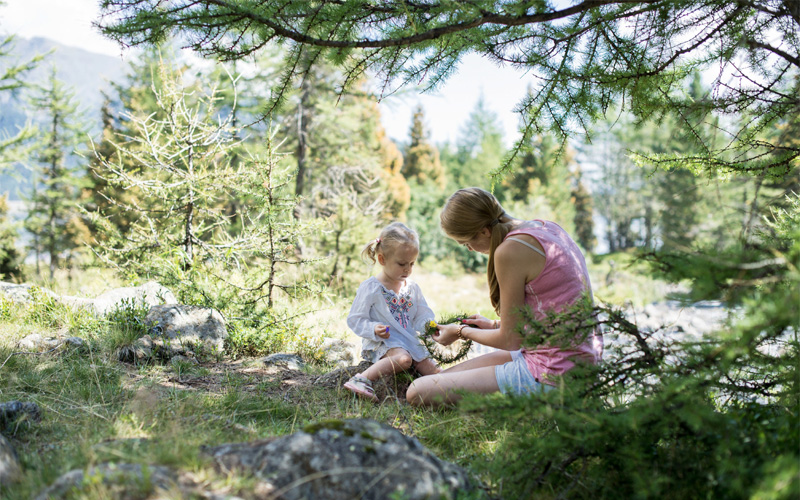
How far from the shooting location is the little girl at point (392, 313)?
3700 mm

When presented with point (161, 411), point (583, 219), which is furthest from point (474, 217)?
point (583, 219)

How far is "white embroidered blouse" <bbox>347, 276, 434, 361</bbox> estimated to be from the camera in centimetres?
374

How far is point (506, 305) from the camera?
2.83m

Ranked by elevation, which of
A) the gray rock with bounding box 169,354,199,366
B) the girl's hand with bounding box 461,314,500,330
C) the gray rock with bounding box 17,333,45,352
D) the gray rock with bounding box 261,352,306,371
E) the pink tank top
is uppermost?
the pink tank top

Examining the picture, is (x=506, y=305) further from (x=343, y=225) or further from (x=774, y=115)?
(x=343, y=225)

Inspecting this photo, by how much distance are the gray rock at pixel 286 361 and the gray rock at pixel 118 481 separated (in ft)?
8.38

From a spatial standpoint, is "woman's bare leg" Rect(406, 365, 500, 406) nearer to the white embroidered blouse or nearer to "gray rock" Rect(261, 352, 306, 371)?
the white embroidered blouse

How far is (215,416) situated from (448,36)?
257 cm

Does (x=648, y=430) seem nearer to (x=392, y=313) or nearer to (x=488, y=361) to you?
(x=488, y=361)

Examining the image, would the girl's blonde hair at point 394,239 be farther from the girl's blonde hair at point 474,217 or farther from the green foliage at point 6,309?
the green foliage at point 6,309

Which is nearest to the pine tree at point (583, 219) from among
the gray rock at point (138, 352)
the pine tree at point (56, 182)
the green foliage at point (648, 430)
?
the pine tree at point (56, 182)

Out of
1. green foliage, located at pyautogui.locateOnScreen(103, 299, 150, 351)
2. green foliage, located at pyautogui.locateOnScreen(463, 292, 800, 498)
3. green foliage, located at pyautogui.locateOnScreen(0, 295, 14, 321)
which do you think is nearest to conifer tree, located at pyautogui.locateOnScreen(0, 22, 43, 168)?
green foliage, located at pyautogui.locateOnScreen(0, 295, 14, 321)

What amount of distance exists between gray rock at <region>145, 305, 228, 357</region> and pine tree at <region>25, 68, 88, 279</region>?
13822mm

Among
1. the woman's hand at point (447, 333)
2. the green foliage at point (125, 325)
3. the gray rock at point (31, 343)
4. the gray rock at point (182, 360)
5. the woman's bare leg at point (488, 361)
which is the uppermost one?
the woman's hand at point (447, 333)
